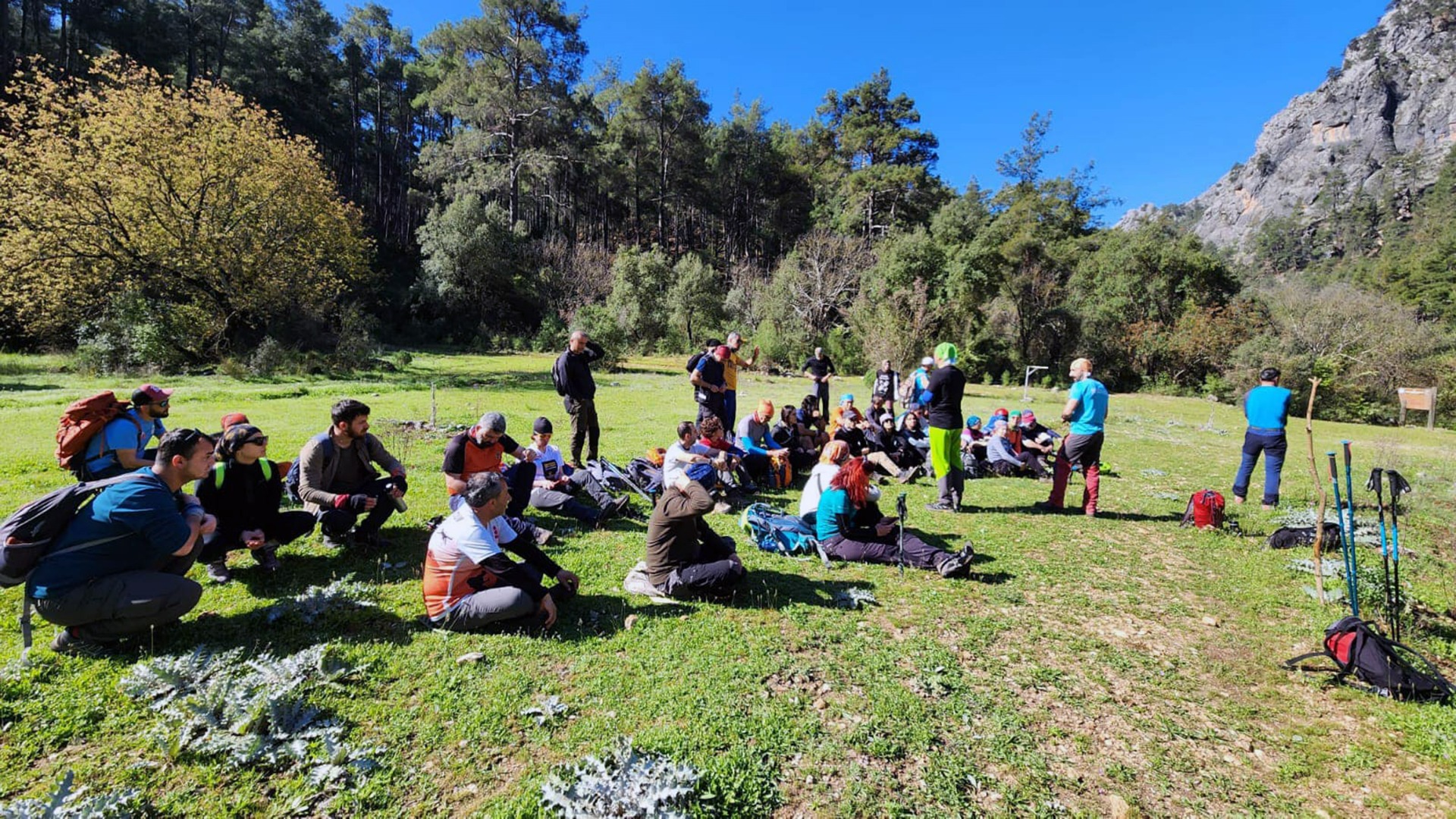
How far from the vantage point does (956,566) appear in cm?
521

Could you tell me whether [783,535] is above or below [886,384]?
below

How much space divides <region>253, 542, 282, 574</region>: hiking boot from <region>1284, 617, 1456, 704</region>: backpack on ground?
7559 millimetres

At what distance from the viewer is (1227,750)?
3.13m

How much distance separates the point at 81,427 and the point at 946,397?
8034 mm

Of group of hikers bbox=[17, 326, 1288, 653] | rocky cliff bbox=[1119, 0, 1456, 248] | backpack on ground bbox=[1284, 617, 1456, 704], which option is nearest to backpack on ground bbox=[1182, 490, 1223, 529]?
group of hikers bbox=[17, 326, 1288, 653]

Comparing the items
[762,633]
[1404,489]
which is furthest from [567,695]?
[1404,489]

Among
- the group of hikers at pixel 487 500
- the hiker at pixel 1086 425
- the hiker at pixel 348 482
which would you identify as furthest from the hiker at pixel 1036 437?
the hiker at pixel 348 482

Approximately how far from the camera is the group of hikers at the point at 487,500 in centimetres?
344

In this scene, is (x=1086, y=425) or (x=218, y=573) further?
(x=1086, y=425)

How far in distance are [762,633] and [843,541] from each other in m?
1.71

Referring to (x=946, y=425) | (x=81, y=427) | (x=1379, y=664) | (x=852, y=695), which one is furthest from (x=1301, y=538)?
(x=81, y=427)

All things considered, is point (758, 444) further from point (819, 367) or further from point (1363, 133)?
point (1363, 133)

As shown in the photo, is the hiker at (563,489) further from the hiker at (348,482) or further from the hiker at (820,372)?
the hiker at (820,372)

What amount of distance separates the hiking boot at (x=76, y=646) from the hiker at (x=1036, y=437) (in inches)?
440
